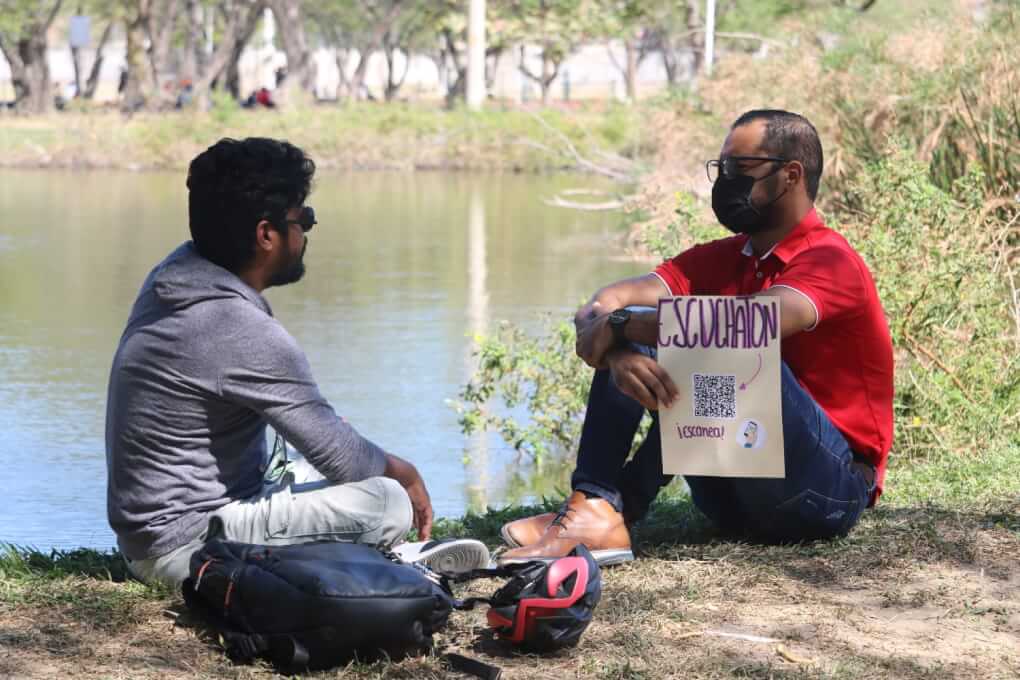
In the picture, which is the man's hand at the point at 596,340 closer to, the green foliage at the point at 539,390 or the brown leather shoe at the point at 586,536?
the brown leather shoe at the point at 586,536

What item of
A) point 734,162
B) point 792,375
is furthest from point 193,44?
point 792,375

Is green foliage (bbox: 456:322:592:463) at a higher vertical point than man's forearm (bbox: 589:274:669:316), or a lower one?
lower

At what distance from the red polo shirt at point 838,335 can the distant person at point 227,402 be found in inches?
45.0

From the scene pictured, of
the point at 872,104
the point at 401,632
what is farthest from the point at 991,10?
the point at 401,632

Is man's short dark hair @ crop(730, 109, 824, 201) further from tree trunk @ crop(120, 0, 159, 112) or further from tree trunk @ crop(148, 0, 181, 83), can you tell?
tree trunk @ crop(148, 0, 181, 83)

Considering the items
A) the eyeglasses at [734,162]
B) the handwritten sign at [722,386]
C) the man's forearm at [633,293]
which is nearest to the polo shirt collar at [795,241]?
the eyeglasses at [734,162]

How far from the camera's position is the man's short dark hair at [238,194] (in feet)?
12.5

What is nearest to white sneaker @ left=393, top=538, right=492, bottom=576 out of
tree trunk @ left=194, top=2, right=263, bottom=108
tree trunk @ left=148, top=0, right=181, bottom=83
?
tree trunk @ left=194, top=2, right=263, bottom=108

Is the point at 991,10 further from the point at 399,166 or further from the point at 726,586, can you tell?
the point at 399,166

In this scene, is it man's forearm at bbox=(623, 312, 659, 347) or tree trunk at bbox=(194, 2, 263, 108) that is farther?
tree trunk at bbox=(194, 2, 263, 108)

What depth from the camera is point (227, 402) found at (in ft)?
12.5

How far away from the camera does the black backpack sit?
338 centimetres

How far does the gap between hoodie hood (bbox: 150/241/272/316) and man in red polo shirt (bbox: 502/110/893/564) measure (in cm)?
93

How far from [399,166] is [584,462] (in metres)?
27.0
